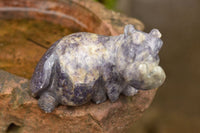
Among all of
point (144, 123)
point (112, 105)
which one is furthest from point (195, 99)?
point (112, 105)

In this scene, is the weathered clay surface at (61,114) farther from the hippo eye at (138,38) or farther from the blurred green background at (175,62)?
the blurred green background at (175,62)

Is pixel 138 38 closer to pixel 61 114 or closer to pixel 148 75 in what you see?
pixel 148 75

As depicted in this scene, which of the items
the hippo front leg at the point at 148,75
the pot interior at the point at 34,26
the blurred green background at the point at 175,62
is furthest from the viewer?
the blurred green background at the point at 175,62

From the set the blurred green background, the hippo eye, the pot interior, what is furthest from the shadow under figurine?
the blurred green background

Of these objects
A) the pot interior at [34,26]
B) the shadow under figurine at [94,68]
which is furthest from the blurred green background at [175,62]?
the shadow under figurine at [94,68]

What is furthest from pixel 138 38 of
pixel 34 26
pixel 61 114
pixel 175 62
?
pixel 175 62

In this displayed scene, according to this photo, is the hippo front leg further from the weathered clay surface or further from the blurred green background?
the blurred green background

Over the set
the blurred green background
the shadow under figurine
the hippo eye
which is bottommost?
the blurred green background
